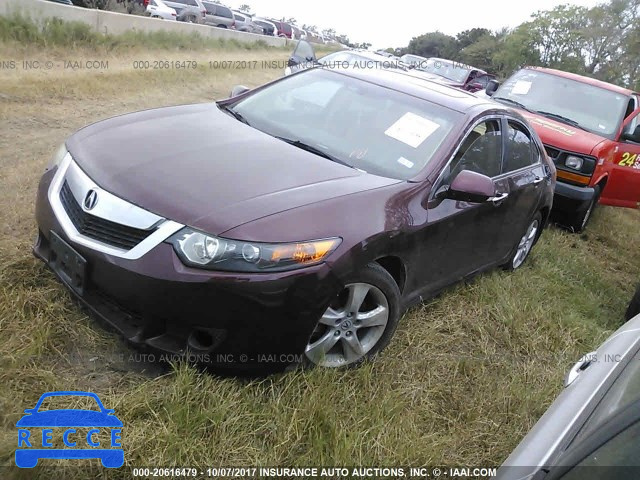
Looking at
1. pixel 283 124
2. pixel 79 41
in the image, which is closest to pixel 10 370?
pixel 283 124

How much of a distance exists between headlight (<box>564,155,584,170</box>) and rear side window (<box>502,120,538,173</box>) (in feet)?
5.62

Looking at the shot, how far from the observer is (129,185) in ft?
8.41

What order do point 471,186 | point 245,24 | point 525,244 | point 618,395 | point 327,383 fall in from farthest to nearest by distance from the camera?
1. point 245,24
2. point 525,244
3. point 471,186
4. point 327,383
5. point 618,395

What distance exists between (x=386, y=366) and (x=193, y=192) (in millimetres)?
1434

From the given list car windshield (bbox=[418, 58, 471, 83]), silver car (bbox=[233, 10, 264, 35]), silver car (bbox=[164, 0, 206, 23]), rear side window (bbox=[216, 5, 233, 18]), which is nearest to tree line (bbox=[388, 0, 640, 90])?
car windshield (bbox=[418, 58, 471, 83])

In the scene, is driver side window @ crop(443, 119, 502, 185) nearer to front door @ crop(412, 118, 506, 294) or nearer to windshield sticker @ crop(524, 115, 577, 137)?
front door @ crop(412, 118, 506, 294)

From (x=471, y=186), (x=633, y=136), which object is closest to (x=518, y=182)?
(x=471, y=186)

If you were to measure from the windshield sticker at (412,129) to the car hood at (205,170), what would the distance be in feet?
1.66

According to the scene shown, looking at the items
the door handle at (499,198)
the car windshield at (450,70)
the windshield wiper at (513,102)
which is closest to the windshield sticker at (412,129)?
the door handle at (499,198)

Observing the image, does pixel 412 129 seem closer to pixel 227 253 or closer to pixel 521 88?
pixel 227 253

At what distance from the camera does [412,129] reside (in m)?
3.43

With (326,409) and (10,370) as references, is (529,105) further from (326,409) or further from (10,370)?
(10,370)

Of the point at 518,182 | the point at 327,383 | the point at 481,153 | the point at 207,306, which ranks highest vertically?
the point at 481,153

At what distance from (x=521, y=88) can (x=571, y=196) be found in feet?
7.07
